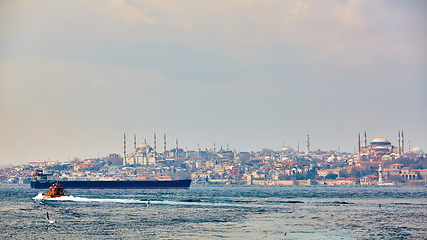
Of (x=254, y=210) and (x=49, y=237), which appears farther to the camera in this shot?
(x=254, y=210)

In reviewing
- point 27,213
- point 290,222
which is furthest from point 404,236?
point 27,213

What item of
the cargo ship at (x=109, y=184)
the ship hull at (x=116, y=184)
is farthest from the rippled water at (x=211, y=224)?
the cargo ship at (x=109, y=184)

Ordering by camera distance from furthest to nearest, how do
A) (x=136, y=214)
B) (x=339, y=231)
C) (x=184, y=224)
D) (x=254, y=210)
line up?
(x=254, y=210) < (x=136, y=214) < (x=184, y=224) < (x=339, y=231)

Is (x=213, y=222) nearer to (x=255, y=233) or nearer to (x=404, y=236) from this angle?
(x=255, y=233)

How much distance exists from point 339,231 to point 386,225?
721cm

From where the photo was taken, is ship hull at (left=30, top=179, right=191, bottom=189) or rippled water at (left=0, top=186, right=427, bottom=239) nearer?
rippled water at (left=0, top=186, right=427, bottom=239)

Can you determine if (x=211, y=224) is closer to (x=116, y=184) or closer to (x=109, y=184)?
(x=116, y=184)

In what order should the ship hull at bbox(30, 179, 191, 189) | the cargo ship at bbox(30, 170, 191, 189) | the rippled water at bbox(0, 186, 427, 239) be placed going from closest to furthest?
the rippled water at bbox(0, 186, 427, 239), the ship hull at bbox(30, 179, 191, 189), the cargo ship at bbox(30, 170, 191, 189)

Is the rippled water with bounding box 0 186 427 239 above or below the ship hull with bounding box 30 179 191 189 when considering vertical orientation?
above

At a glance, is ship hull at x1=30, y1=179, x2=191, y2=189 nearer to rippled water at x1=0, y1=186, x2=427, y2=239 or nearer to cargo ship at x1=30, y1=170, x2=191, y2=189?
cargo ship at x1=30, y1=170, x2=191, y2=189

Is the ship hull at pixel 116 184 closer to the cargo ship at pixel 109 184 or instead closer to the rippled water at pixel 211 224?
the cargo ship at pixel 109 184

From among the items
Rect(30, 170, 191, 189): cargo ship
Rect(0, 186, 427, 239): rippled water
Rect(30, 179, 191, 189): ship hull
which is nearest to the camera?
Rect(0, 186, 427, 239): rippled water

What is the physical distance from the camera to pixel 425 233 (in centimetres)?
4509

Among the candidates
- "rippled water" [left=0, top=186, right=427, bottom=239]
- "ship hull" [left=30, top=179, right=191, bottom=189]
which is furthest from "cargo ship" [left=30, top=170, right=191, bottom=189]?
"rippled water" [left=0, top=186, right=427, bottom=239]
